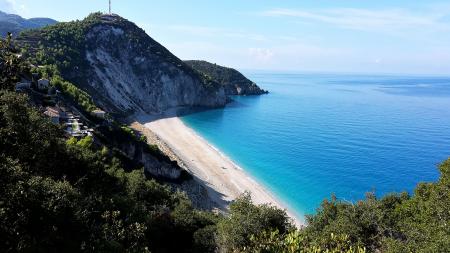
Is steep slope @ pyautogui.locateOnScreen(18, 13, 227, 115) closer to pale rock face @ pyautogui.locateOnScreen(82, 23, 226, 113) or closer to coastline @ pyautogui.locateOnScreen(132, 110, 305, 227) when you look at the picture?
pale rock face @ pyautogui.locateOnScreen(82, 23, 226, 113)

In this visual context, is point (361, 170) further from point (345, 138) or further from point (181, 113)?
point (181, 113)

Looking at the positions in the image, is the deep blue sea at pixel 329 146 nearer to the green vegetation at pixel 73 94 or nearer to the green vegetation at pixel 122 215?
the green vegetation at pixel 122 215

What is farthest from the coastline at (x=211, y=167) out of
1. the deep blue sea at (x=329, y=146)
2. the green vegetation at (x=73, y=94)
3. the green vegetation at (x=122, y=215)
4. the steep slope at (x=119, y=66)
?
the green vegetation at (x=73, y=94)

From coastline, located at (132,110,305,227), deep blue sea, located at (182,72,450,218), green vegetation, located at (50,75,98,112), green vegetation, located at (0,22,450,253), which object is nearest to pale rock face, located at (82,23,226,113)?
deep blue sea, located at (182,72,450,218)

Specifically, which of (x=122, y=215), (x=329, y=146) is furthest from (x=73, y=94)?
(x=329, y=146)

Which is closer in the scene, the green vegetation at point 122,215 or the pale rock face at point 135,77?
the green vegetation at point 122,215

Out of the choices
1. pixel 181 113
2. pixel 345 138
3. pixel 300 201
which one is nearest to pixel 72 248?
pixel 300 201

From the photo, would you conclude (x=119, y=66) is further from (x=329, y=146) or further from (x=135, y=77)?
(x=329, y=146)
